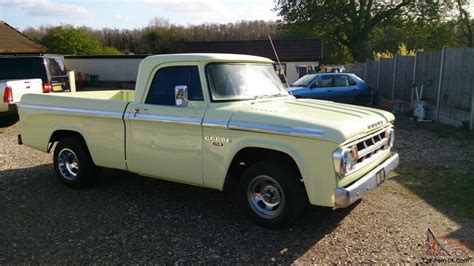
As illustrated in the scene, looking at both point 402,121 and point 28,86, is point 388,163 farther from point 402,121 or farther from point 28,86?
point 28,86

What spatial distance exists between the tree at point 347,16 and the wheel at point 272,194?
34.9 m

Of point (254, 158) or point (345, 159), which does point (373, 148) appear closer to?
point (345, 159)

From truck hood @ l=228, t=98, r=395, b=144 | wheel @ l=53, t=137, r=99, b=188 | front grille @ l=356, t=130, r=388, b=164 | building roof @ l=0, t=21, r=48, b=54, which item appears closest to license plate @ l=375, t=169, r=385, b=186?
front grille @ l=356, t=130, r=388, b=164

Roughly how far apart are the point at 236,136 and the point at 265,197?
756 mm

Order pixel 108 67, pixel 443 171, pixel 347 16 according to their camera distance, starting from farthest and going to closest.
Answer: pixel 347 16 → pixel 108 67 → pixel 443 171

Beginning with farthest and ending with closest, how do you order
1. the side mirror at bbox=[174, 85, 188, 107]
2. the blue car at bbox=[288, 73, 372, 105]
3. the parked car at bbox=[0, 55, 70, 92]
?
the blue car at bbox=[288, 73, 372, 105] < the parked car at bbox=[0, 55, 70, 92] < the side mirror at bbox=[174, 85, 188, 107]

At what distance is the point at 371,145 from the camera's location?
15.1ft

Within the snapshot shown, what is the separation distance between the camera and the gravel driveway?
4.02m

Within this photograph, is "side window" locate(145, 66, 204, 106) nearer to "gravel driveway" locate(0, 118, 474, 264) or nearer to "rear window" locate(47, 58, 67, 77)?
"gravel driveway" locate(0, 118, 474, 264)

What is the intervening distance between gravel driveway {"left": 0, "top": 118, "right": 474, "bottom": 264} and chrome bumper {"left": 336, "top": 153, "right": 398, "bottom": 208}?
0.53 meters

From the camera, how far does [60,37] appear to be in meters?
39.2

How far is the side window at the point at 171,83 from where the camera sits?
15.9ft

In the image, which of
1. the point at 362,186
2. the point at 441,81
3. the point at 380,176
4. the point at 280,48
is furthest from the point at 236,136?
the point at 280,48

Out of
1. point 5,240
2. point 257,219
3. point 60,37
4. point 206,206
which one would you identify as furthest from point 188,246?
point 60,37
